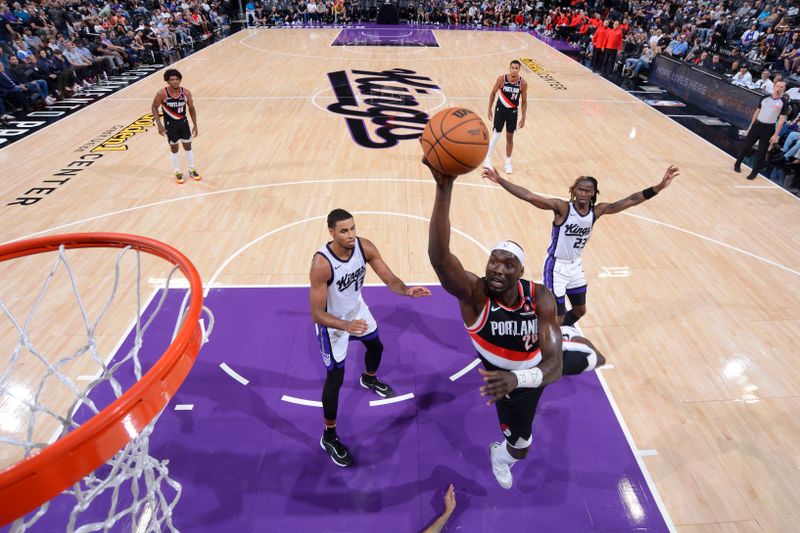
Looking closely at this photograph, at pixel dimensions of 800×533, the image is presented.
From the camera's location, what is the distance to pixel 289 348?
522 cm

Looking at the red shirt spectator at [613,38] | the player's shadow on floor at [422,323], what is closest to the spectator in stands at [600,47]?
the red shirt spectator at [613,38]

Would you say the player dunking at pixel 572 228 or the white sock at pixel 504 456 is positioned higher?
the player dunking at pixel 572 228

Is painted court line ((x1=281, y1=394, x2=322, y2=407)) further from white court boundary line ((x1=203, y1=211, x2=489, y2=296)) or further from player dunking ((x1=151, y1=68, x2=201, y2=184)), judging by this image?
player dunking ((x1=151, y1=68, x2=201, y2=184))

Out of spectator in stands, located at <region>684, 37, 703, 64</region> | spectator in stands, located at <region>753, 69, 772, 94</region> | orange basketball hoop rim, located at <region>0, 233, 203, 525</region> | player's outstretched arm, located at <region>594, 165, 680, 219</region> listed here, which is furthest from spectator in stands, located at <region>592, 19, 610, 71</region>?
orange basketball hoop rim, located at <region>0, 233, 203, 525</region>

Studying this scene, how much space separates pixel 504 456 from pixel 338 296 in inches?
71.4

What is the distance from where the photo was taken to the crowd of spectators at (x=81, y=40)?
12.7 meters

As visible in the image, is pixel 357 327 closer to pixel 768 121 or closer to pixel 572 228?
pixel 572 228

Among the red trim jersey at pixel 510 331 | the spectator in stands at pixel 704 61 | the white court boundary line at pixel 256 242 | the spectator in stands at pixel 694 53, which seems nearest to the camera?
the red trim jersey at pixel 510 331

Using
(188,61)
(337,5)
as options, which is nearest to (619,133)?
(188,61)

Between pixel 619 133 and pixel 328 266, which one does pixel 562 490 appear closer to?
pixel 328 266

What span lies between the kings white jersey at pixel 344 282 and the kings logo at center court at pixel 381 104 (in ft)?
23.6

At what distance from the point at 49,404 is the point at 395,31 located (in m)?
24.6

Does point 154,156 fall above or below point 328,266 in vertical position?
below

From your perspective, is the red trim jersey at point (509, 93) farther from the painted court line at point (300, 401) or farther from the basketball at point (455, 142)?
the painted court line at point (300, 401)
